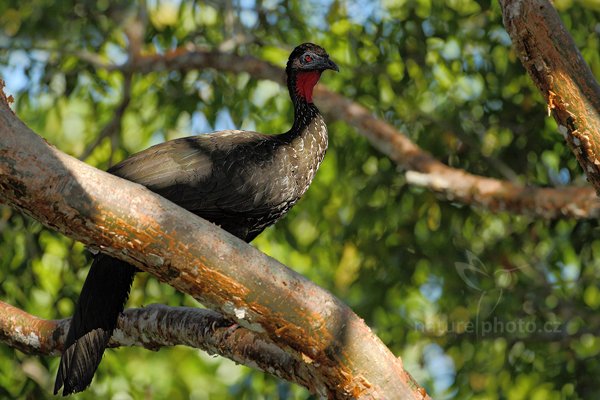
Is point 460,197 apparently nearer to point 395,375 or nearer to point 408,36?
point 408,36

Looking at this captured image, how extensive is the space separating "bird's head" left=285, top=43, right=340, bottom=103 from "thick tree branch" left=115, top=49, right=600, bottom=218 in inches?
64.1

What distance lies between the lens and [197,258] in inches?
99.9

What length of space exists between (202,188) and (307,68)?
1.16 m

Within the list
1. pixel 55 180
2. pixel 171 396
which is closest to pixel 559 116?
pixel 55 180

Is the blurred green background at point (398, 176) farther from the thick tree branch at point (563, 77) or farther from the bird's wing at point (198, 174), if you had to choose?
the thick tree branch at point (563, 77)

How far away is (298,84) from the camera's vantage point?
470 centimetres

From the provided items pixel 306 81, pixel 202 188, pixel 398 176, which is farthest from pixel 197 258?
pixel 398 176

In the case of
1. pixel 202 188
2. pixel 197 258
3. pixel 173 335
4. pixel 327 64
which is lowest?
pixel 173 335

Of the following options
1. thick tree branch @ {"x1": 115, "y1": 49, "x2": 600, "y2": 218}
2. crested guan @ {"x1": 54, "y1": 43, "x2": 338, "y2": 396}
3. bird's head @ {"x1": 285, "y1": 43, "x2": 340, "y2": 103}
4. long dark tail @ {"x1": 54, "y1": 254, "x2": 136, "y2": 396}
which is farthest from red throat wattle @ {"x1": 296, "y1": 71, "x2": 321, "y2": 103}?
thick tree branch @ {"x1": 115, "y1": 49, "x2": 600, "y2": 218}

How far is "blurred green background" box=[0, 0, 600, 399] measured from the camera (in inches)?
233

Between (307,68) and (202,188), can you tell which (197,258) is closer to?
(202,188)

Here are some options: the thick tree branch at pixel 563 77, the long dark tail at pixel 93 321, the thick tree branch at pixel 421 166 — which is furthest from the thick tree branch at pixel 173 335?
the thick tree branch at pixel 421 166

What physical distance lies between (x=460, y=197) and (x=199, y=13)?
9.07 feet

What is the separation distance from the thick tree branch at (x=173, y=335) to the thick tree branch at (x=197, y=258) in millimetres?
407
